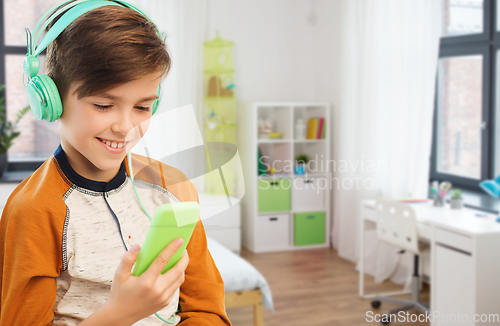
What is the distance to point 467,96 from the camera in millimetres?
3475

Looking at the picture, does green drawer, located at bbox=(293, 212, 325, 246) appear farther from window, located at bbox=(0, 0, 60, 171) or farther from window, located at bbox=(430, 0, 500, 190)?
window, located at bbox=(0, 0, 60, 171)

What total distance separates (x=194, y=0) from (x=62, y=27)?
12.5ft

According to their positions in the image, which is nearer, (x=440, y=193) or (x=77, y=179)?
(x=77, y=179)

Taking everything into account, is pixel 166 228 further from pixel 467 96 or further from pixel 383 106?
pixel 467 96

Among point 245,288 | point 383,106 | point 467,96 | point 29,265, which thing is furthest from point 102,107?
point 467,96

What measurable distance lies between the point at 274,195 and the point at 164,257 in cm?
368

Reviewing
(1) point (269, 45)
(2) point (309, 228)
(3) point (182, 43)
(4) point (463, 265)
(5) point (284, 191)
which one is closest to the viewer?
(4) point (463, 265)

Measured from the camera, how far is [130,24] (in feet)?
1.97

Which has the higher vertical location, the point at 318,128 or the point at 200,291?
the point at 318,128

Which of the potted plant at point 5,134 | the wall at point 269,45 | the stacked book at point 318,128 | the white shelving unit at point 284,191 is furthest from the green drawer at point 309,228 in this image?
the potted plant at point 5,134

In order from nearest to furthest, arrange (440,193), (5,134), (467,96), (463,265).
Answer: (463,265) < (440,193) < (467,96) < (5,134)

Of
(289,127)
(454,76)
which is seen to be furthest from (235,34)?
(454,76)

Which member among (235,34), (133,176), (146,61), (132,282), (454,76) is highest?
(235,34)

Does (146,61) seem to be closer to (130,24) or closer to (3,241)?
(130,24)
